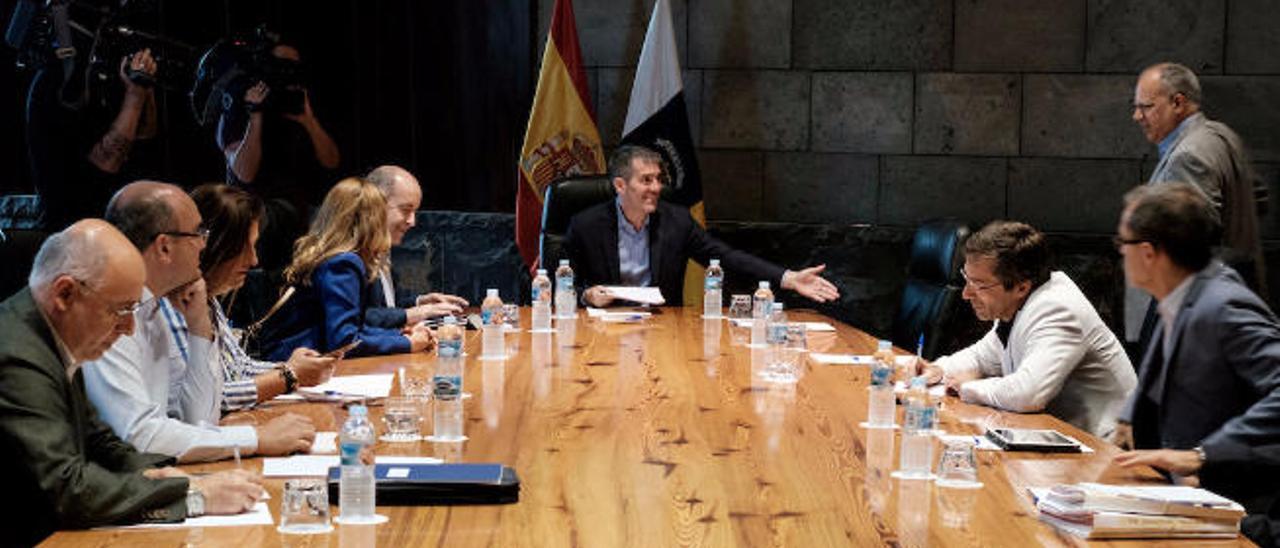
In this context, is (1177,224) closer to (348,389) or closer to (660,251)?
(348,389)

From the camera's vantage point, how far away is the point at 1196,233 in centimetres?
356

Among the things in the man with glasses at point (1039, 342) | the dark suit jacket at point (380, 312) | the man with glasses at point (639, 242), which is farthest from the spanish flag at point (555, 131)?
the man with glasses at point (1039, 342)

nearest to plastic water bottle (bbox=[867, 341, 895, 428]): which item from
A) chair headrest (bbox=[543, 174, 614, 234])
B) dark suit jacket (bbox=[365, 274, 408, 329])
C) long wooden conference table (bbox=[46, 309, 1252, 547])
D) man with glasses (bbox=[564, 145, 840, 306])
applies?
long wooden conference table (bbox=[46, 309, 1252, 547])

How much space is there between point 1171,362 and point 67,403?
89.5 inches

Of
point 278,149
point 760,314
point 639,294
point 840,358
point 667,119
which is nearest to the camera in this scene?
point 840,358

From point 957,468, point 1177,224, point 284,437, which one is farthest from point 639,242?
point 957,468

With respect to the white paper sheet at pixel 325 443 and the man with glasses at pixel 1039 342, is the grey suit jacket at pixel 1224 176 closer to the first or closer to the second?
the man with glasses at pixel 1039 342

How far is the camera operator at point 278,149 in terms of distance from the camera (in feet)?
23.0

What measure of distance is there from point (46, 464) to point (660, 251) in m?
4.07

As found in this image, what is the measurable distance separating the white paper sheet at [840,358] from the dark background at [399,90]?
11.2ft

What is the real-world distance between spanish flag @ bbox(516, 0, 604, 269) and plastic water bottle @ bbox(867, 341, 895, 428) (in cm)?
413

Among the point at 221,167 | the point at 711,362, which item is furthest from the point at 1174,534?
the point at 221,167

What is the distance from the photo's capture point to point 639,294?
597 cm

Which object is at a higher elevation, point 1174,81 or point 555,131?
point 1174,81
